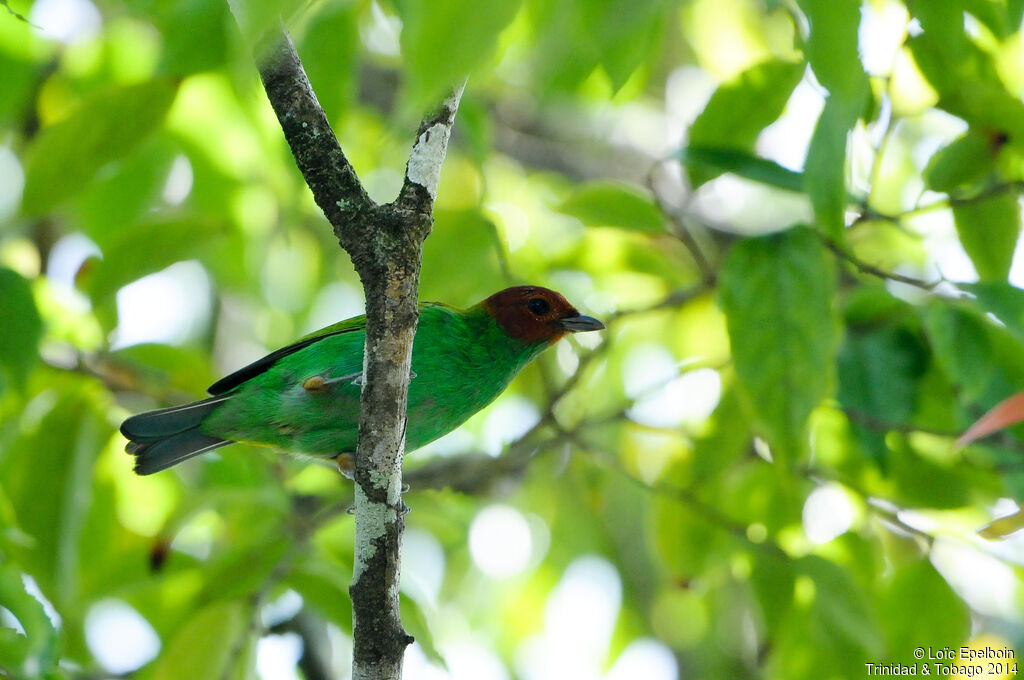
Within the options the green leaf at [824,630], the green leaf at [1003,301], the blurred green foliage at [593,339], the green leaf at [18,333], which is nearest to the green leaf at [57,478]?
the blurred green foliage at [593,339]

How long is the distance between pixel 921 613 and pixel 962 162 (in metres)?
1.70

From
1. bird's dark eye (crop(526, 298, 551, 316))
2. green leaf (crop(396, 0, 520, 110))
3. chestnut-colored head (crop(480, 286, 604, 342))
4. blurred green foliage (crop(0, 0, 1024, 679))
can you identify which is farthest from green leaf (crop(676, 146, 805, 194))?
green leaf (crop(396, 0, 520, 110))

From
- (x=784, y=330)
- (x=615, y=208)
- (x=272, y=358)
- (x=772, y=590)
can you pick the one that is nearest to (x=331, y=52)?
(x=615, y=208)

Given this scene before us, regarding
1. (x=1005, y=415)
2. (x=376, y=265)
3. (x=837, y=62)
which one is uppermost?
(x=376, y=265)

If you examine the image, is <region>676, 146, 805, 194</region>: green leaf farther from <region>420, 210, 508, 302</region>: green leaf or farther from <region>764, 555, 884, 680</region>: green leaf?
<region>764, 555, 884, 680</region>: green leaf

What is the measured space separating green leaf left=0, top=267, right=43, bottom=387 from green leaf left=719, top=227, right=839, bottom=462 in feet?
7.20

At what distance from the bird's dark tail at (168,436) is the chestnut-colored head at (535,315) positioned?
1.25 m

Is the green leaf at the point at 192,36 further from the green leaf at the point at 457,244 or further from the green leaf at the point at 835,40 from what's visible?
the green leaf at the point at 835,40

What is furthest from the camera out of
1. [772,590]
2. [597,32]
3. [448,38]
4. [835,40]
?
[772,590]

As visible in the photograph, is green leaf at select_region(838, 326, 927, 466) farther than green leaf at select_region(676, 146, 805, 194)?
Yes

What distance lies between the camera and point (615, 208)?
3525 millimetres

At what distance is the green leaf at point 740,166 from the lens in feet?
10.7

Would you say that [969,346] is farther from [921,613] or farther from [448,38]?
[448,38]

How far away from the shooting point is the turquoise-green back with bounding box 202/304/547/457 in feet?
12.9
